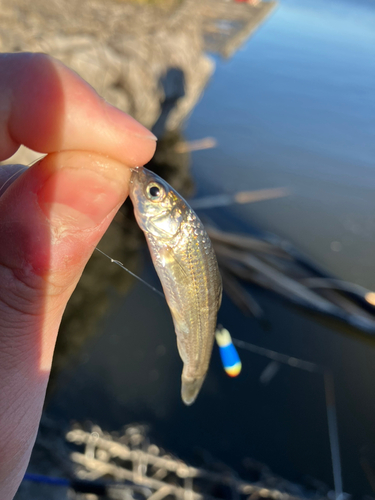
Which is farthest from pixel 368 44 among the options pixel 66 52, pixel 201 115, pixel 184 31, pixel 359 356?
pixel 359 356

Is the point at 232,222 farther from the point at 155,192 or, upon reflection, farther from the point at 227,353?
the point at 155,192

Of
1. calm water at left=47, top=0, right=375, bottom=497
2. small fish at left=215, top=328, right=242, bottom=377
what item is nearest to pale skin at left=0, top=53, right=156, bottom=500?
small fish at left=215, top=328, right=242, bottom=377

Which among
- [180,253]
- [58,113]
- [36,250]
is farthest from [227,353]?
[58,113]

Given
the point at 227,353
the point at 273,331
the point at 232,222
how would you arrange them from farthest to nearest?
1. the point at 232,222
2. the point at 273,331
3. the point at 227,353

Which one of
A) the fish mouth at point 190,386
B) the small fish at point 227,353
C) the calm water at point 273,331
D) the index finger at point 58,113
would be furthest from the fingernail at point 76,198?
the calm water at point 273,331

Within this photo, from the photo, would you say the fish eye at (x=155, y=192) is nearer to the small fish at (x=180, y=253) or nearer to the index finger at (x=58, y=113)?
the small fish at (x=180, y=253)

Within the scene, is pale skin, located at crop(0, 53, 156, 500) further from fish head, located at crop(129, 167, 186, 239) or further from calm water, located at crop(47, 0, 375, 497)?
calm water, located at crop(47, 0, 375, 497)

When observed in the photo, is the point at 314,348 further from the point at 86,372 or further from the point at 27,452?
the point at 27,452
